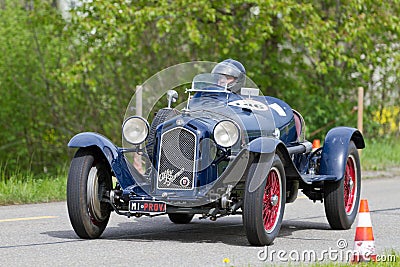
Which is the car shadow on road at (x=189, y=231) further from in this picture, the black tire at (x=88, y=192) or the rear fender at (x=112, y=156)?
the rear fender at (x=112, y=156)

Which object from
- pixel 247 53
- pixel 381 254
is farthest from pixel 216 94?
pixel 247 53

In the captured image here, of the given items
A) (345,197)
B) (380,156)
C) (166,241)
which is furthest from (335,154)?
(380,156)

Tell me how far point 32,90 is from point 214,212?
16807 mm

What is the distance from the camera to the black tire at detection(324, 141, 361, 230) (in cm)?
1031

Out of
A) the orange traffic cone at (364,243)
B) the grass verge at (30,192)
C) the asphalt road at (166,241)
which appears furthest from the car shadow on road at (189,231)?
the grass verge at (30,192)

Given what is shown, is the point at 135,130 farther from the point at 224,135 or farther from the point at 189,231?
the point at 189,231

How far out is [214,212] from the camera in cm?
884

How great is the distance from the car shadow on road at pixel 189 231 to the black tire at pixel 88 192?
0.96 feet

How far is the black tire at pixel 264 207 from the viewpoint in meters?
8.70

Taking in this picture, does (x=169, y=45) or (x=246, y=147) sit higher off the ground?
(x=169, y=45)

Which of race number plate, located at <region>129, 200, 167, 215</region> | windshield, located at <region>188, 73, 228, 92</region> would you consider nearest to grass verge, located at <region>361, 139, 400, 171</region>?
windshield, located at <region>188, 73, 228, 92</region>

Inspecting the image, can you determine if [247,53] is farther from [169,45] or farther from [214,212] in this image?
[214,212]

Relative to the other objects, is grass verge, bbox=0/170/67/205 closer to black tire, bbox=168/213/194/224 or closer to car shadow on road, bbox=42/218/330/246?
car shadow on road, bbox=42/218/330/246

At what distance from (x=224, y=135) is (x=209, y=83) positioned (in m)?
1.19
